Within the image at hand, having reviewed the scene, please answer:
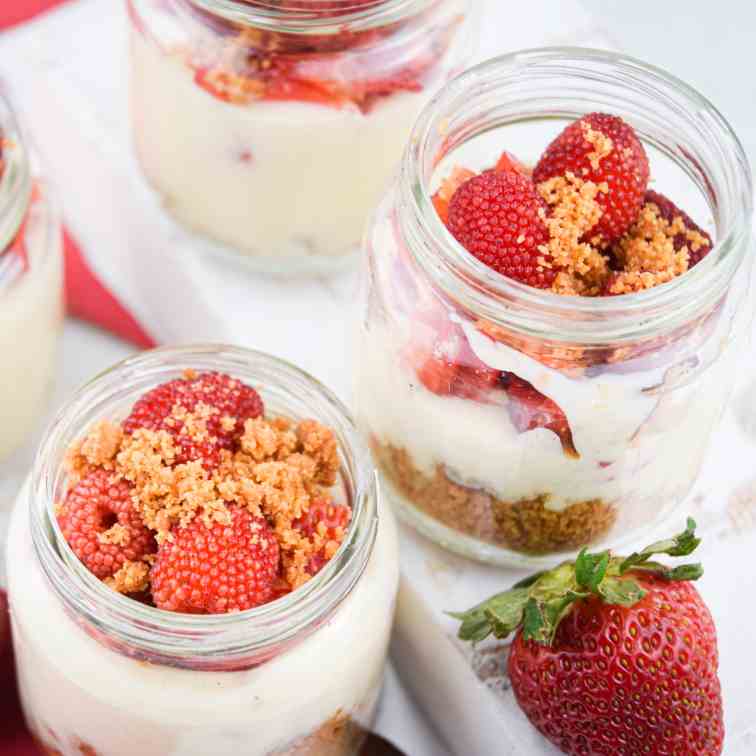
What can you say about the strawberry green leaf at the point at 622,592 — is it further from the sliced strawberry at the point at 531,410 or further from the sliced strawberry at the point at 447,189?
the sliced strawberry at the point at 447,189

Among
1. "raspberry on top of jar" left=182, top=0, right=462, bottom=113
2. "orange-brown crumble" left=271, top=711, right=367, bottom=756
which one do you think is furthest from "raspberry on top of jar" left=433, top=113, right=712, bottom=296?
"orange-brown crumble" left=271, top=711, right=367, bottom=756

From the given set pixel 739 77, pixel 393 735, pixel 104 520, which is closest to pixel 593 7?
pixel 739 77

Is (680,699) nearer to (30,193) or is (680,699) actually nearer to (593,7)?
(30,193)

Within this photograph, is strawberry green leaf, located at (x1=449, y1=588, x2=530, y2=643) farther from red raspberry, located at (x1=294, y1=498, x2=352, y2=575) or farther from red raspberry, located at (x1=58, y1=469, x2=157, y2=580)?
red raspberry, located at (x1=58, y1=469, x2=157, y2=580)

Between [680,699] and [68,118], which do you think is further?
[68,118]

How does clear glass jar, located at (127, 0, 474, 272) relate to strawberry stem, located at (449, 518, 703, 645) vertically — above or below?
above

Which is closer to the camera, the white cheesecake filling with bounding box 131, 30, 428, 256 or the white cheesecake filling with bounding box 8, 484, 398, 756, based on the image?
the white cheesecake filling with bounding box 8, 484, 398, 756

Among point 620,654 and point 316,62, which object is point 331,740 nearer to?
Result: point 620,654
